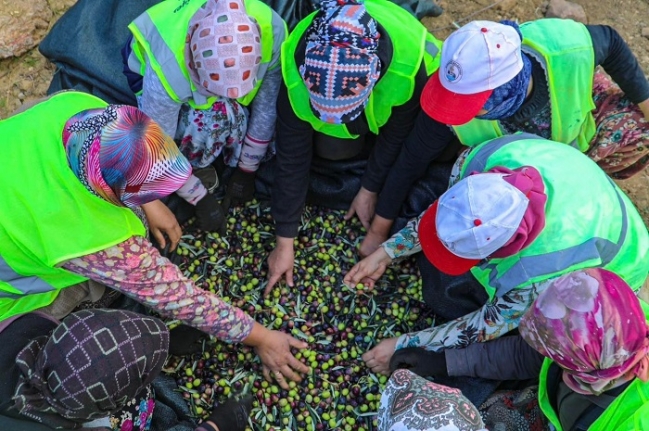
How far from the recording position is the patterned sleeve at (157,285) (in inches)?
74.3

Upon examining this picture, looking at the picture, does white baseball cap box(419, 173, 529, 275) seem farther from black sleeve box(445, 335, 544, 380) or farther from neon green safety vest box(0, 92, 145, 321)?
neon green safety vest box(0, 92, 145, 321)

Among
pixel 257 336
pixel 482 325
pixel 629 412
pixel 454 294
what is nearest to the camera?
pixel 629 412

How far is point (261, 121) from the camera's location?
8.45 ft

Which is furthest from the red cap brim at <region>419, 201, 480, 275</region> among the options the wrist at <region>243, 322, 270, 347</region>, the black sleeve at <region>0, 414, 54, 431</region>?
the black sleeve at <region>0, 414, 54, 431</region>

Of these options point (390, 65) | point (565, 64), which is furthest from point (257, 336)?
point (565, 64)

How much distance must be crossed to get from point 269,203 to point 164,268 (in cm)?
97

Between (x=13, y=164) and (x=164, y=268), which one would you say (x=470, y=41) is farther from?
(x=13, y=164)

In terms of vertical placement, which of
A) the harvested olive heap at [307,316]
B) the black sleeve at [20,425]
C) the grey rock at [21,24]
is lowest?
the harvested olive heap at [307,316]

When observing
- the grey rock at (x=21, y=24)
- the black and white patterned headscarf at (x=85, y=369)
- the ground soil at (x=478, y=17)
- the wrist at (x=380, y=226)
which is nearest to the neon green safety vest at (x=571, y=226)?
the wrist at (x=380, y=226)

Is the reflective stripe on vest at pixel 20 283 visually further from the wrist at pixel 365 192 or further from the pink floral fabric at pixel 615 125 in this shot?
the pink floral fabric at pixel 615 125

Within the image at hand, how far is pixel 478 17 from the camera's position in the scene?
11.6 feet

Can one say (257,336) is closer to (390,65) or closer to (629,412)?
(390,65)

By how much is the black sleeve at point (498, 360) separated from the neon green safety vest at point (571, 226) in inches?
11.5

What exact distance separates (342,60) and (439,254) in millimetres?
723
